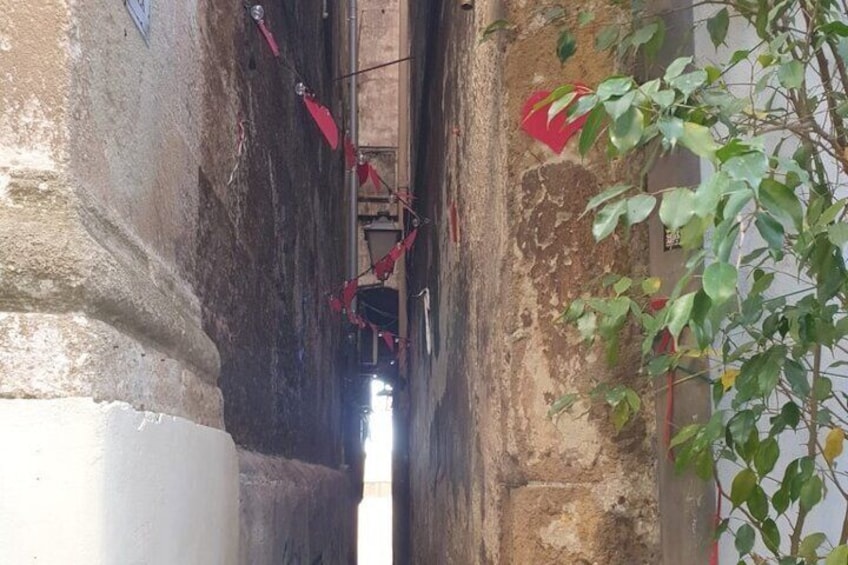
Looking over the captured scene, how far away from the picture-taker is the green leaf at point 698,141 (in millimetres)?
1037

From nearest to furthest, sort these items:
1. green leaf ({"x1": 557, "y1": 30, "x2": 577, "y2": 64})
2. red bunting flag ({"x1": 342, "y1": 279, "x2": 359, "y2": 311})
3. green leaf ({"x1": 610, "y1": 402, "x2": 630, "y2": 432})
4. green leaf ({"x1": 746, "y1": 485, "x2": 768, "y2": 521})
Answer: green leaf ({"x1": 746, "y1": 485, "x2": 768, "y2": 521}), green leaf ({"x1": 610, "y1": 402, "x2": 630, "y2": 432}), green leaf ({"x1": 557, "y1": 30, "x2": 577, "y2": 64}), red bunting flag ({"x1": 342, "y1": 279, "x2": 359, "y2": 311})

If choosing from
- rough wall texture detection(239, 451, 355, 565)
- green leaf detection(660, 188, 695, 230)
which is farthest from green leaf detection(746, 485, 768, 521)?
rough wall texture detection(239, 451, 355, 565)

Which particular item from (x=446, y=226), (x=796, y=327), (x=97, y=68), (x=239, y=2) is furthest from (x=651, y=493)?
(x=239, y=2)

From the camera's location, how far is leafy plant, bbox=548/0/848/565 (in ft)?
3.23

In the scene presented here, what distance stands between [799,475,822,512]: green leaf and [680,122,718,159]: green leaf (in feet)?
1.84

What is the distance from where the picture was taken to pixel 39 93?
125 cm

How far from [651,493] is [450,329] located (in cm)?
160

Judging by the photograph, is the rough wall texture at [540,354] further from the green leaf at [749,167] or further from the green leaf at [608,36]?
the green leaf at [749,167]

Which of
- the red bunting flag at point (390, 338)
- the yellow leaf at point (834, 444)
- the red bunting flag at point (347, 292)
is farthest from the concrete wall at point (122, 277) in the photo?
the red bunting flag at point (390, 338)

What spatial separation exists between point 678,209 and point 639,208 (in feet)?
0.43

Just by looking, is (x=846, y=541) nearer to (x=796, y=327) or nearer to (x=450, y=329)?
(x=796, y=327)

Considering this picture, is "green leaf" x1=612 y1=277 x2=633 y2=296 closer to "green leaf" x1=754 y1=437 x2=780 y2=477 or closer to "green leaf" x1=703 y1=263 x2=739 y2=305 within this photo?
"green leaf" x1=754 y1=437 x2=780 y2=477

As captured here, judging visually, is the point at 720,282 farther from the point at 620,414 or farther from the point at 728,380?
the point at 620,414

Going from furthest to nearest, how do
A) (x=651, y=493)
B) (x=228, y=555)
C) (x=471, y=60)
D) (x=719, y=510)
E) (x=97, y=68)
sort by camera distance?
1. (x=471, y=60)
2. (x=228, y=555)
3. (x=651, y=493)
4. (x=719, y=510)
5. (x=97, y=68)
